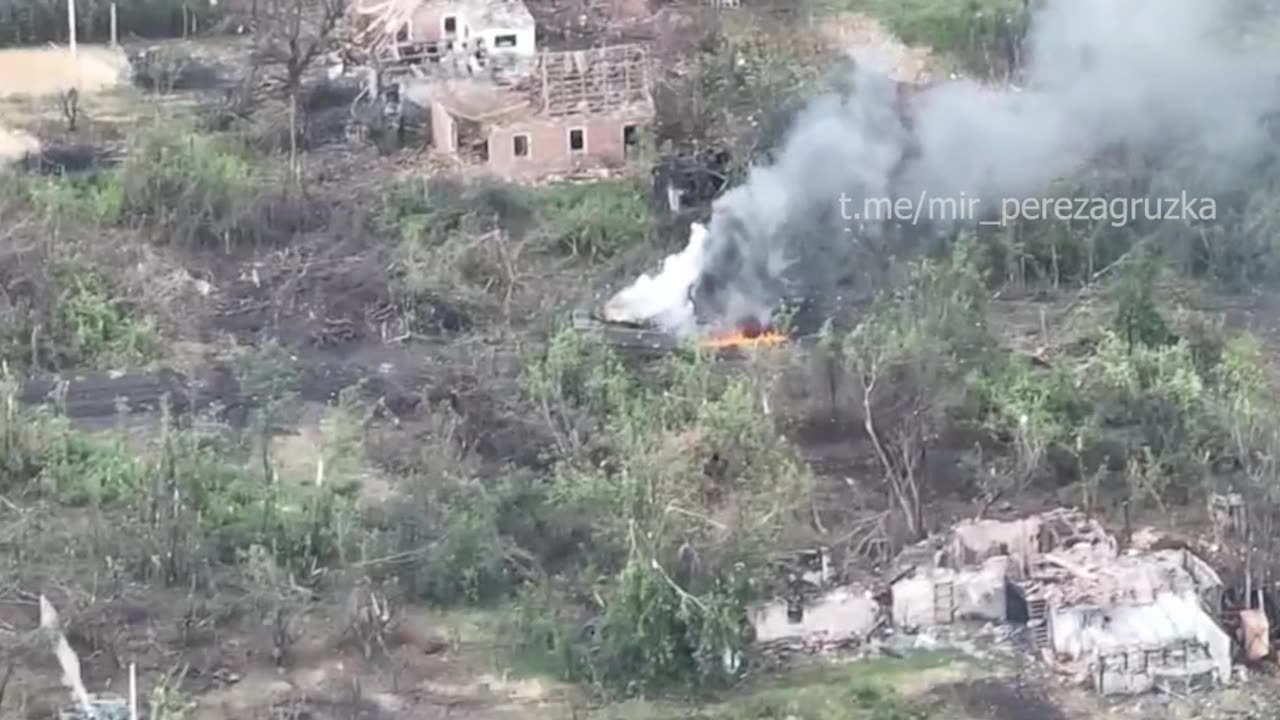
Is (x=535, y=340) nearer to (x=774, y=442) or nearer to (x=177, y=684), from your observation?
(x=774, y=442)

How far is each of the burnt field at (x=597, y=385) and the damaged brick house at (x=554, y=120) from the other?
0.19m

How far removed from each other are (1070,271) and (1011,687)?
18.1 feet

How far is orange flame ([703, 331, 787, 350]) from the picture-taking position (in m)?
17.8

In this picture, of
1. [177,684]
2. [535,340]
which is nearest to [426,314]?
[535,340]

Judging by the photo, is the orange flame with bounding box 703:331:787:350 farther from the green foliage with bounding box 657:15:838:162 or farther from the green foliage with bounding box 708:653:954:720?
the green foliage with bounding box 708:653:954:720

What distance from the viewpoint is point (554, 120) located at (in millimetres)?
20891

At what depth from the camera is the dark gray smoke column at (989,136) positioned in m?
18.4

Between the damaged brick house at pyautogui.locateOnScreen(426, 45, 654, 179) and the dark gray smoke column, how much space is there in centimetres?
178

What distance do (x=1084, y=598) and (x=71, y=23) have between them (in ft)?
39.5

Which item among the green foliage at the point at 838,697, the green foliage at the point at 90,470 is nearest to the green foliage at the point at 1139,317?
the green foliage at the point at 838,697

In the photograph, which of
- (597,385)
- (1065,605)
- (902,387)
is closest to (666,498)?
(597,385)

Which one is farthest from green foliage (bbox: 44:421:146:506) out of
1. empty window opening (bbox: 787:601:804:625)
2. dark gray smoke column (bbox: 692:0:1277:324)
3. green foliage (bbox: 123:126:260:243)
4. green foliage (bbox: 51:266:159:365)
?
dark gray smoke column (bbox: 692:0:1277:324)

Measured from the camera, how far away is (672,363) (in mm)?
17297

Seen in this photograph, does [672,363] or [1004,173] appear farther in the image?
[1004,173]
